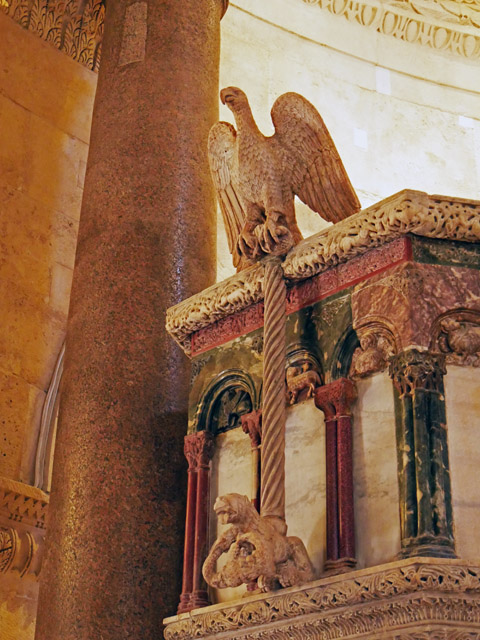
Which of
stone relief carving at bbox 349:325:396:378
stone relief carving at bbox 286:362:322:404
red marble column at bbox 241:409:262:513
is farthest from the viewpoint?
red marble column at bbox 241:409:262:513

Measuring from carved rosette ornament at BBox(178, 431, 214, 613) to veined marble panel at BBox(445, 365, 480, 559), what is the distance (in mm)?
1180

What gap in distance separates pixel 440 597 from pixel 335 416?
838 mm

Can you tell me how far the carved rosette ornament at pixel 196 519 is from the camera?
13.6 ft

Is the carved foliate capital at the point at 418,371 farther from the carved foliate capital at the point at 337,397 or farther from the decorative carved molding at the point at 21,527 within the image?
the decorative carved molding at the point at 21,527

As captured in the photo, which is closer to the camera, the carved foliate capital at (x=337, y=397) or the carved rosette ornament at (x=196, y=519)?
the carved foliate capital at (x=337, y=397)

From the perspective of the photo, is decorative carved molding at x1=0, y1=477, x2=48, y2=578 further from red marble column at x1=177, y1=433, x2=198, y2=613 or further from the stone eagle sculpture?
the stone eagle sculpture

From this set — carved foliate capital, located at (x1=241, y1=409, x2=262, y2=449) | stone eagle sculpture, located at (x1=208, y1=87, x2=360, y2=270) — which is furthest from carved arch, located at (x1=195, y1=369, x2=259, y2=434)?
stone eagle sculpture, located at (x1=208, y1=87, x2=360, y2=270)

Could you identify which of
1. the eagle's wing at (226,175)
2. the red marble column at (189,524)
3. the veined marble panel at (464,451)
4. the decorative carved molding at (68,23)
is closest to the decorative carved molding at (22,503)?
the red marble column at (189,524)

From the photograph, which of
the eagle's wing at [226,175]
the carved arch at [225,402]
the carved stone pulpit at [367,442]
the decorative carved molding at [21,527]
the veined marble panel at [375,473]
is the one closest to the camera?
the carved stone pulpit at [367,442]

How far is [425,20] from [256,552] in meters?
6.04

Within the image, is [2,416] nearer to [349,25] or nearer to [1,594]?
[1,594]

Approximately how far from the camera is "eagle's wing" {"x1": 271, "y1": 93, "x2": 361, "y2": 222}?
452 centimetres

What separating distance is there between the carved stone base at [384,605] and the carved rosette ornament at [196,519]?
0.51m

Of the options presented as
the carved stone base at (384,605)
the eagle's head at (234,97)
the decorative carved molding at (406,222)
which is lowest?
the carved stone base at (384,605)
